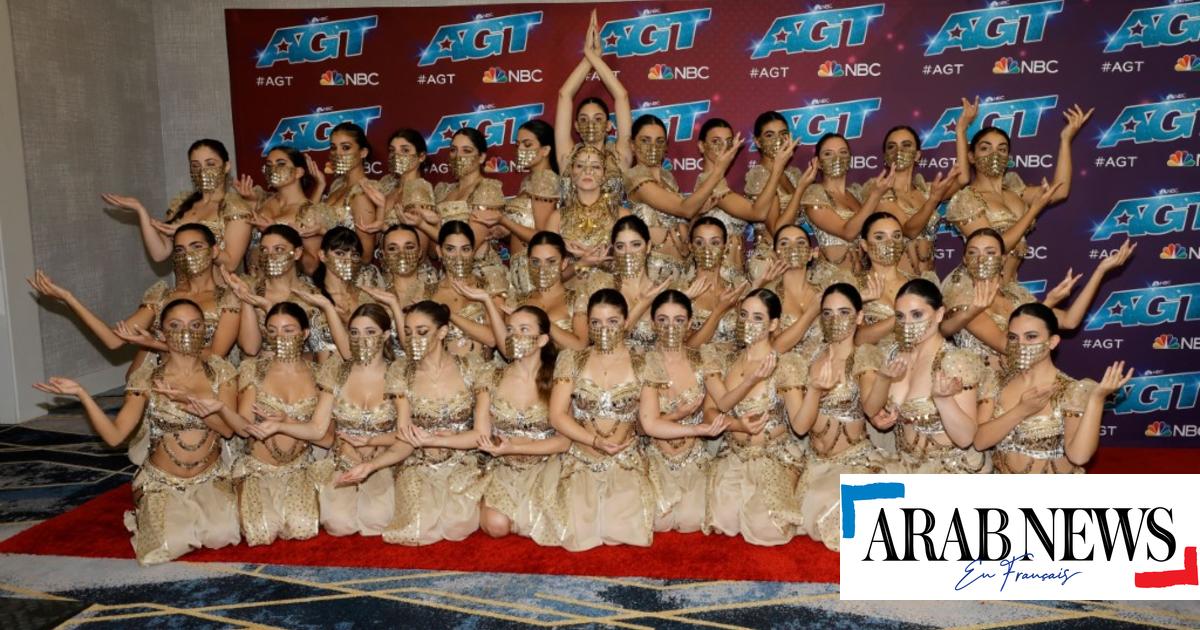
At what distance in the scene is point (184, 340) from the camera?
14.9ft

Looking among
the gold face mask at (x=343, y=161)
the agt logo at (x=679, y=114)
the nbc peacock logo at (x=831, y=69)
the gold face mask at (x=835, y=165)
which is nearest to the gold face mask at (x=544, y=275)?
the gold face mask at (x=343, y=161)

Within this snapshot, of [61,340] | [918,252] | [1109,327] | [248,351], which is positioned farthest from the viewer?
[61,340]

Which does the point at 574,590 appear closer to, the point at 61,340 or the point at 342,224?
the point at 342,224

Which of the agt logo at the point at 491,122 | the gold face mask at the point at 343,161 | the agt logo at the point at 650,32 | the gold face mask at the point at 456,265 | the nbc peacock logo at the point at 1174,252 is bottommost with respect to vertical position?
the nbc peacock logo at the point at 1174,252

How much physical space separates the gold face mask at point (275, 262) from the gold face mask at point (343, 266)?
22 centimetres

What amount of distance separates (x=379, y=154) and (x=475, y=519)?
361cm

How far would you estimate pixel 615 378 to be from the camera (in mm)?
4621

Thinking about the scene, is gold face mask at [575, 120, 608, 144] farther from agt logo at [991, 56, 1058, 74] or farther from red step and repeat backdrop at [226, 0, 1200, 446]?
agt logo at [991, 56, 1058, 74]

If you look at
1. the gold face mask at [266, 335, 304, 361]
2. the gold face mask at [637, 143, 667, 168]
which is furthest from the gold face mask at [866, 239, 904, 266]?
the gold face mask at [266, 335, 304, 361]

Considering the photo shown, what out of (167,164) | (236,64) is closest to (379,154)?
(236,64)

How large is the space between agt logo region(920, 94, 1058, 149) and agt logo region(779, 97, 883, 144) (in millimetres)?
436

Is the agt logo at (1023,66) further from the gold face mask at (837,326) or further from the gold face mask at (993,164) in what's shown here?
the gold face mask at (837,326)

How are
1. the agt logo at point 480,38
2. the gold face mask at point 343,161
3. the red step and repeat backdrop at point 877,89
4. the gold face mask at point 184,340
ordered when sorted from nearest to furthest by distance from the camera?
1. the gold face mask at point 184,340
2. the gold face mask at point 343,161
3. the red step and repeat backdrop at point 877,89
4. the agt logo at point 480,38

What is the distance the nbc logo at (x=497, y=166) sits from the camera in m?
7.22
